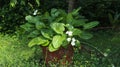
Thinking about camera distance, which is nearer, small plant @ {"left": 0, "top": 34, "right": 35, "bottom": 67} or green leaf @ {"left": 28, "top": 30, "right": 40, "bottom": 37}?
green leaf @ {"left": 28, "top": 30, "right": 40, "bottom": 37}

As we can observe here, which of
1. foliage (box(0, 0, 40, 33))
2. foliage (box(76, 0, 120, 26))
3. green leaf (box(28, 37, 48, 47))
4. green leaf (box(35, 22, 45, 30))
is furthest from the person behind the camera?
foliage (box(76, 0, 120, 26))

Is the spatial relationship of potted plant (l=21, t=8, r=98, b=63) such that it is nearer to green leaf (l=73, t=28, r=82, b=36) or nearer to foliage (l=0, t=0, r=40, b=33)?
green leaf (l=73, t=28, r=82, b=36)

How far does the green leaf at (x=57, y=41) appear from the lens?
5.87 meters

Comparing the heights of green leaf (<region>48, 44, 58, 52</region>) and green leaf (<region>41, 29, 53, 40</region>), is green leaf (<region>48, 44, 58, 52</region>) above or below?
below

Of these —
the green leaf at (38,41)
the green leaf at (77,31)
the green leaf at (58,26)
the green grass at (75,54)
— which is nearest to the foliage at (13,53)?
the green grass at (75,54)

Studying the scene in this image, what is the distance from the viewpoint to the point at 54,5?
886 cm

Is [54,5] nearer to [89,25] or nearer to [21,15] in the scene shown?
[21,15]

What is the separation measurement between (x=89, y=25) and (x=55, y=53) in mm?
774

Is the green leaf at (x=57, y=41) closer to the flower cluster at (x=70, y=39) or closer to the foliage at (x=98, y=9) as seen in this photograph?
the flower cluster at (x=70, y=39)

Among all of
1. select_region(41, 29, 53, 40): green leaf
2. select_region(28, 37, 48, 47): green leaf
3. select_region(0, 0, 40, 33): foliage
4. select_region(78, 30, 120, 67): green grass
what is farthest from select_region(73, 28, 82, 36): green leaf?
select_region(0, 0, 40, 33): foliage

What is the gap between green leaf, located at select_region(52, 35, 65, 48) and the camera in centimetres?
587

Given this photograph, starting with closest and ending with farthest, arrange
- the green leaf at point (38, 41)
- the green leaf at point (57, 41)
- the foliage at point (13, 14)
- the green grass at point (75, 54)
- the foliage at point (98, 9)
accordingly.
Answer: the green leaf at point (57, 41) < the green leaf at point (38, 41) < the green grass at point (75, 54) < the foliage at point (13, 14) < the foliage at point (98, 9)

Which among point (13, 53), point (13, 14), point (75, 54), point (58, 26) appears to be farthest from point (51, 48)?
point (13, 14)

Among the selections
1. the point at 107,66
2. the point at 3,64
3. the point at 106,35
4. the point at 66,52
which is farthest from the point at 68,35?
the point at 106,35
